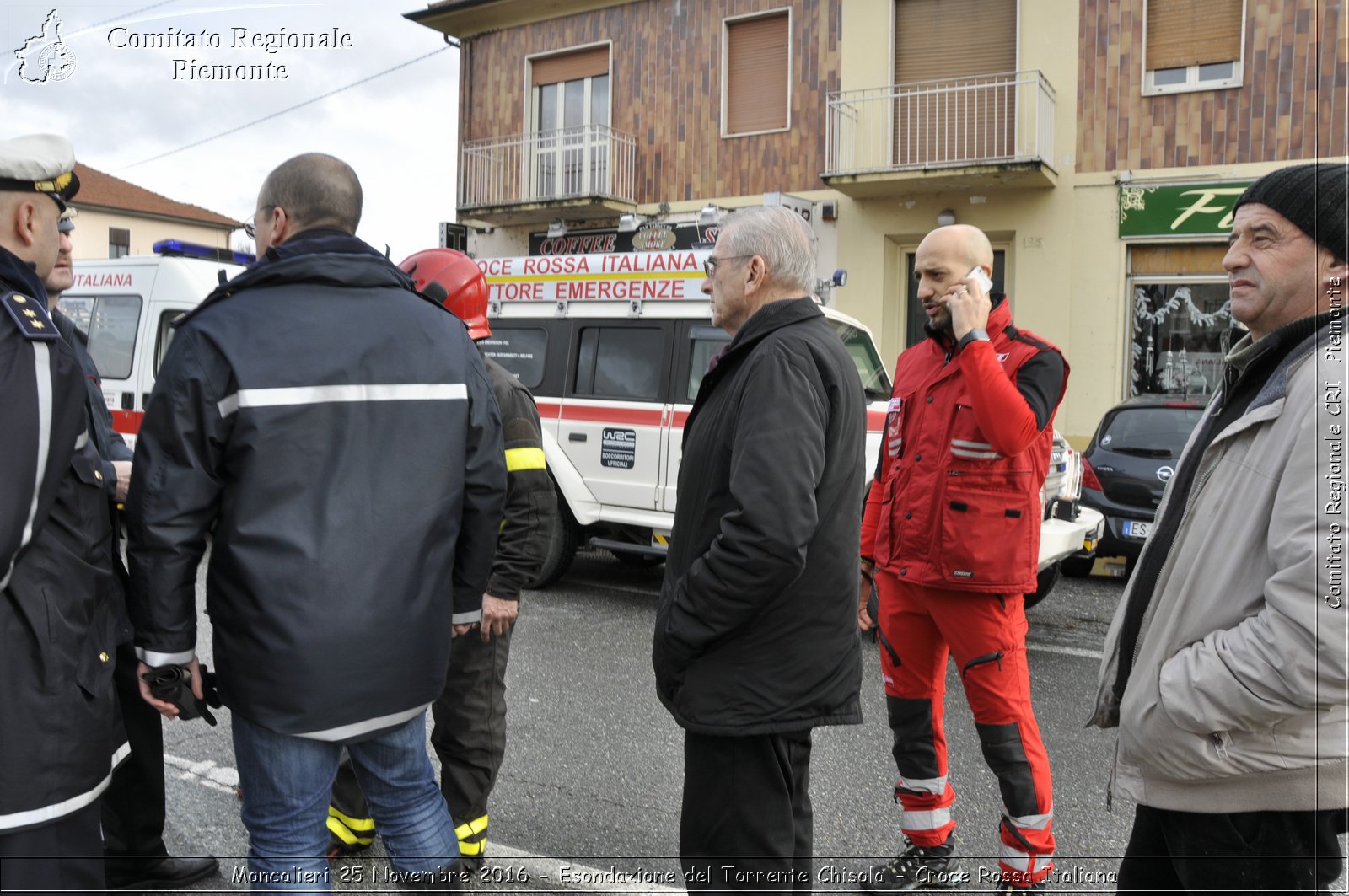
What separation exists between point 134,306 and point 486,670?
9101mm

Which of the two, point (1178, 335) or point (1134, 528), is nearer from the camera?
point (1134, 528)

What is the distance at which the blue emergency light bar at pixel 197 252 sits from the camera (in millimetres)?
10734

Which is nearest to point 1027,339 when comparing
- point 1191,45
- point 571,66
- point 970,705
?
point 970,705

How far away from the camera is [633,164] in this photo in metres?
17.1

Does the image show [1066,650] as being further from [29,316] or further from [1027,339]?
[29,316]

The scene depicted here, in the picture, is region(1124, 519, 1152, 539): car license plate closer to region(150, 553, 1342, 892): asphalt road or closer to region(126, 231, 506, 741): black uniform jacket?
region(150, 553, 1342, 892): asphalt road

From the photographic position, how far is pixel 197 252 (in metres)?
11.0

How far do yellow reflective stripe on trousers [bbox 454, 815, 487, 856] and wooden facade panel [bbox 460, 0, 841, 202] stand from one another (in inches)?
529

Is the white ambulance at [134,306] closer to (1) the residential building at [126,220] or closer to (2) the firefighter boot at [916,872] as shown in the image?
(2) the firefighter boot at [916,872]

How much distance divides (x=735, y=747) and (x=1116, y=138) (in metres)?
13.2

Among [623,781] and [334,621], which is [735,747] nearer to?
[334,621]

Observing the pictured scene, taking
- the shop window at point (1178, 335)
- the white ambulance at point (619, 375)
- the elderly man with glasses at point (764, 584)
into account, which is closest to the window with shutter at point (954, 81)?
the shop window at point (1178, 335)

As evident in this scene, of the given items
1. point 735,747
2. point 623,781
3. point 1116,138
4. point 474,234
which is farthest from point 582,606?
point 474,234

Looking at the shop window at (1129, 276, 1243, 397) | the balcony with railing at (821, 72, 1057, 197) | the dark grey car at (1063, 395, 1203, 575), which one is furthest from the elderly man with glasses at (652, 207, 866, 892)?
the shop window at (1129, 276, 1243, 397)
